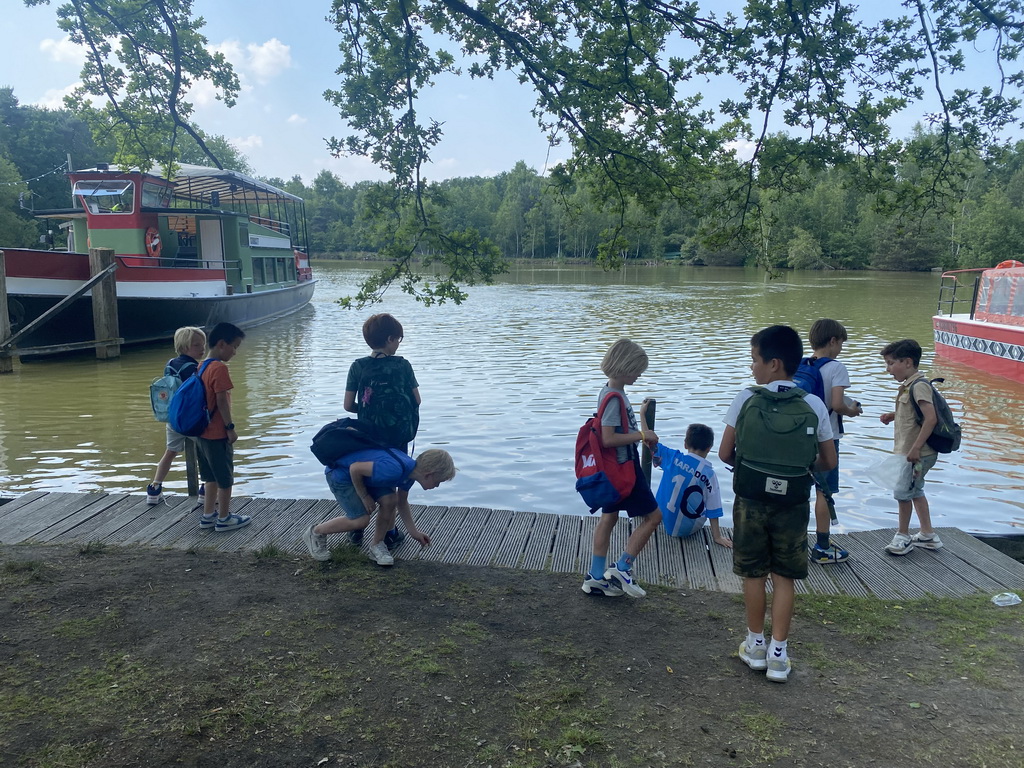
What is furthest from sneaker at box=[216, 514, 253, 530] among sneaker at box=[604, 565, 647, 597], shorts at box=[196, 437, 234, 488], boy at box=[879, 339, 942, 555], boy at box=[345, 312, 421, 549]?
boy at box=[879, 339, 942, 555]

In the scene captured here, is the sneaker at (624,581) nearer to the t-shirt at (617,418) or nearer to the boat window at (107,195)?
the t-shirt at (617,418)

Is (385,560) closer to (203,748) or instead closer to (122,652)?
(122,652)

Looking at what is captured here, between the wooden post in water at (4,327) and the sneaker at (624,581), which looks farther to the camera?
the wooden post in water at (4,327)

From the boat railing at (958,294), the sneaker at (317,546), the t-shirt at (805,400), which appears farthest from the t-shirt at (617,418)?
the boat railing at (958,294)

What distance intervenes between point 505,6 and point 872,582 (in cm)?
582

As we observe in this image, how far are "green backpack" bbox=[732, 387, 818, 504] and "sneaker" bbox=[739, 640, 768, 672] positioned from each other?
2.68ft

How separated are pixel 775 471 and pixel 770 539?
363 millimetres

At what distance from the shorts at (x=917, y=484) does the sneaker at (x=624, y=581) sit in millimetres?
2150

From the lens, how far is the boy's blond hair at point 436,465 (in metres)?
4.99

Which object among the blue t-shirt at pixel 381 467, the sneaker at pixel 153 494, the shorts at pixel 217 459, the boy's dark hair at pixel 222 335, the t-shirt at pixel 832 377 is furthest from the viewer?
the sneaker at pixel 153 494

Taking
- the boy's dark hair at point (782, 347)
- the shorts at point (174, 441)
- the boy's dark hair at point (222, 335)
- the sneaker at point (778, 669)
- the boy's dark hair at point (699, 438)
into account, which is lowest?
the sneaker at point (778, 669)

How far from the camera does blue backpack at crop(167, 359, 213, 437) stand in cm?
549

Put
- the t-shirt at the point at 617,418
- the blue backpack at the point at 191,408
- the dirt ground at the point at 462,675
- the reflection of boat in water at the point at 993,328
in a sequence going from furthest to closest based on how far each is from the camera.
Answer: the reflection of boat in water at the point at 993,328 < the blue backpack at the point at 191,408 < the t-shirt at the point at 617,418 < the dirt ground at the point at 462,675

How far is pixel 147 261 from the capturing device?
21.7m
